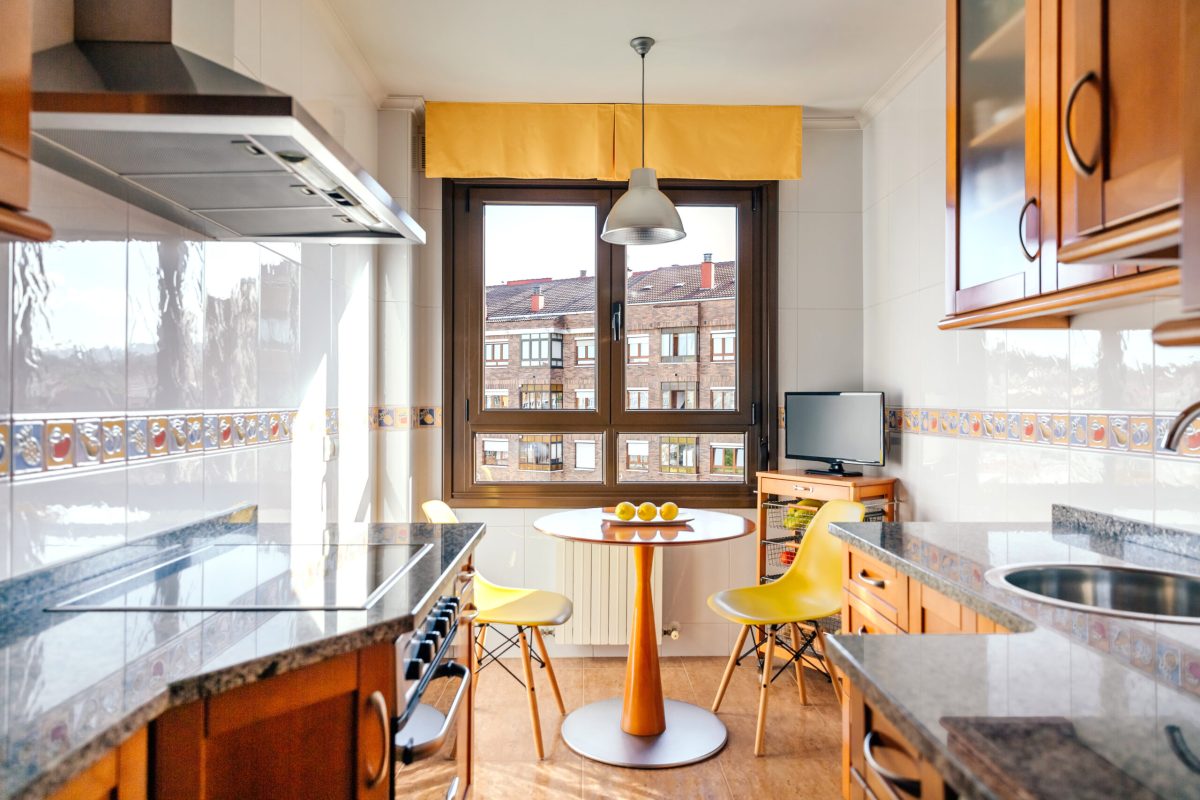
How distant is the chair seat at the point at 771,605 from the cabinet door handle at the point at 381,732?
1674 mm

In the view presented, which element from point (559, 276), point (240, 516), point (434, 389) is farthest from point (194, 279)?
point (559, 276)

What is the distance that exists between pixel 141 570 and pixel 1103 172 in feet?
6.24

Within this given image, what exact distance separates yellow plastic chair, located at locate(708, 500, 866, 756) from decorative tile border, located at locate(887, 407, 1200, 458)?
0.47 m

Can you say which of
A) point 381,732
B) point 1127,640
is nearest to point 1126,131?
point 1127,640

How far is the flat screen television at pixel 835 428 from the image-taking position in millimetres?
3375

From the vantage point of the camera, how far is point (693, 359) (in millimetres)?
3949

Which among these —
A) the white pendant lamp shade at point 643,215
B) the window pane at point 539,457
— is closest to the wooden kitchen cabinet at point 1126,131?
the white pendant lamp shade at point 643,215

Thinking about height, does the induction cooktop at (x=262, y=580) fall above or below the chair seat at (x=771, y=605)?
above

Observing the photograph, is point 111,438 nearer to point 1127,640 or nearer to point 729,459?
point 1127,640

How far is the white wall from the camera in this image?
3.81m

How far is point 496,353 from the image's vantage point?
3.93m

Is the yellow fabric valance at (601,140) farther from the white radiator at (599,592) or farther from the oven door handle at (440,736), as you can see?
the oven door handle at (440,736)

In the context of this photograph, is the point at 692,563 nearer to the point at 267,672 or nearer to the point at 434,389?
the point at 434,389

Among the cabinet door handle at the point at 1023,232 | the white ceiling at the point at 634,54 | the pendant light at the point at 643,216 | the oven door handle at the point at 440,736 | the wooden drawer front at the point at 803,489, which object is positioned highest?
the white ceiling at the point at 634,54
